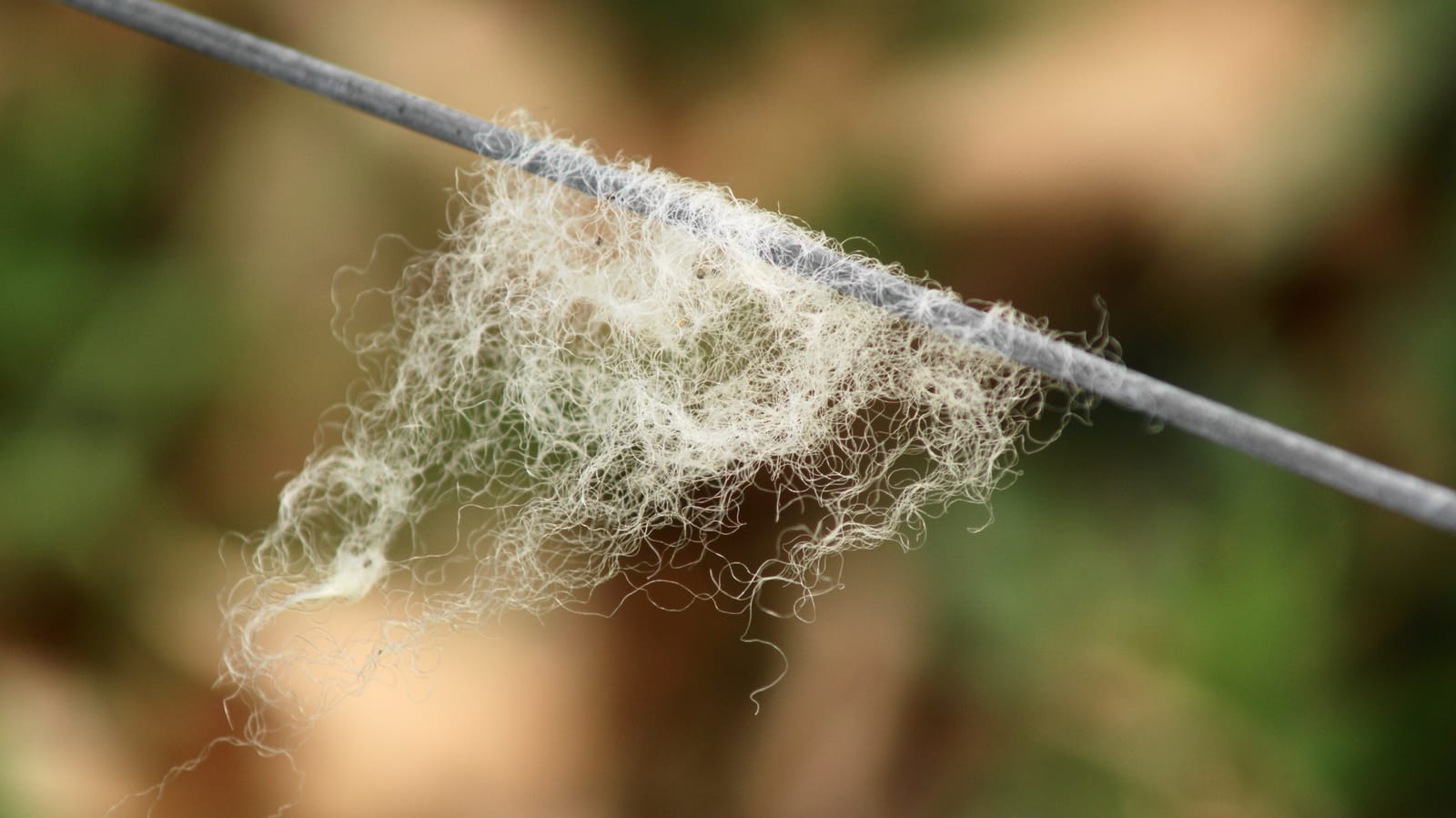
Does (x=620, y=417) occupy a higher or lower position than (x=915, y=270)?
lower

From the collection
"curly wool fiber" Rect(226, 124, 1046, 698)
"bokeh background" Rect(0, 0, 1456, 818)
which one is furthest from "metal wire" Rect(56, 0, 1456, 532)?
"bokeh background" Rect(0, 0, 1456, 818)

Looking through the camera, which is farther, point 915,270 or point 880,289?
point 915,270

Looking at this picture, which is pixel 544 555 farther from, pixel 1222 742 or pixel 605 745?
pixel 1222 742

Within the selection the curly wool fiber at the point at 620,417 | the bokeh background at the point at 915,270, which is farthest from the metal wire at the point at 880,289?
the bokeh background at the point at 915,270

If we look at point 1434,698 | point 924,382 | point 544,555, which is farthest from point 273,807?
point 1434,698

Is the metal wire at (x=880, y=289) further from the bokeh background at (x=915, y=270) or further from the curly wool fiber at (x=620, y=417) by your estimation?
the bokeh background at (x=915, y=270)
